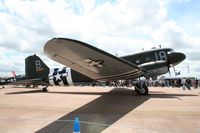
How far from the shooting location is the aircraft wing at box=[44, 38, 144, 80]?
9.91m

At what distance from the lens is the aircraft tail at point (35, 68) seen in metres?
22.4

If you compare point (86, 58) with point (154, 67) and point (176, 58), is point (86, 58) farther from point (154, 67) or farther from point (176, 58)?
point (176, 58)

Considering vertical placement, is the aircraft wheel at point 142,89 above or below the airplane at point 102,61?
below

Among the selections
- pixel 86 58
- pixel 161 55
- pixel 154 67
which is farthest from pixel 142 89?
pixel 86 58

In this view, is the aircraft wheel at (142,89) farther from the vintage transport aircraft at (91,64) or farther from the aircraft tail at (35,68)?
the aircraft tail at (35,68)

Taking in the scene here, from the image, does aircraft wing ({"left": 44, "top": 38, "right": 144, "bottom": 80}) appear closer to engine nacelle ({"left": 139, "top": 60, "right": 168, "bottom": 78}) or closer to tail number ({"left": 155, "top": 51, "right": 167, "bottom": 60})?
engine nacelle ({"left": 139, "top": 60, "right": 168, "bottom": 78})

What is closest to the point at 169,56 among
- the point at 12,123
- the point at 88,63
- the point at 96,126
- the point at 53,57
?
the point at 88,63

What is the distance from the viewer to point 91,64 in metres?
14.0

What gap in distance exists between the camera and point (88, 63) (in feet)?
45.3

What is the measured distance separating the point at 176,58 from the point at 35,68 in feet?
43.7

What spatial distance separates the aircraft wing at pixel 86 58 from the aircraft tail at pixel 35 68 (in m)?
6.91

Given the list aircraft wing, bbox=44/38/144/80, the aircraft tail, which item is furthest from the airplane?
the aircraft tail

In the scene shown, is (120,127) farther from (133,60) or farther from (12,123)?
(133,60)

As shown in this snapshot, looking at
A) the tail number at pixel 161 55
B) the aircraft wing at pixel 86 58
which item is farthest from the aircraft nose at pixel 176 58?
the aircraft wing at pixel 86 58
